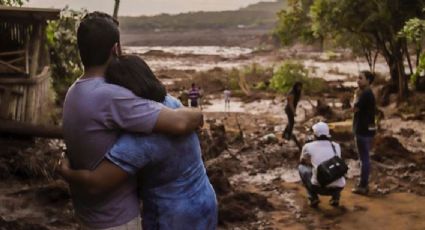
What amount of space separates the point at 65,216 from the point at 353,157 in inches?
242

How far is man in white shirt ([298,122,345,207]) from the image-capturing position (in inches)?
291

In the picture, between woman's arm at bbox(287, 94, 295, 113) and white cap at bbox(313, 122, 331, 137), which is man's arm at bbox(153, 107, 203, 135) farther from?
woman's arm at bbox(287, 94, 295, 113)

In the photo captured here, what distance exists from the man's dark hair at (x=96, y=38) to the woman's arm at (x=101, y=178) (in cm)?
41

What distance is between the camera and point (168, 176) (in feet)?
7.33

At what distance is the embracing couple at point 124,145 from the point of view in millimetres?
2168

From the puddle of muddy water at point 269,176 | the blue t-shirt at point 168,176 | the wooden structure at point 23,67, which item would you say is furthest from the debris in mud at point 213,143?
the blue t-shirt at point 168,176

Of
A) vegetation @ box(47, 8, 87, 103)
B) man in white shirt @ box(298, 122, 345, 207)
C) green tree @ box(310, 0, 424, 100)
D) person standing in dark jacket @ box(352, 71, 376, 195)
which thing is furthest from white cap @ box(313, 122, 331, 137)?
green tree @ box(310, 0, 424, 100)

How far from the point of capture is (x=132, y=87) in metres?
2.21

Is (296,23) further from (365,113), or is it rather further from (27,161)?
(27,161)

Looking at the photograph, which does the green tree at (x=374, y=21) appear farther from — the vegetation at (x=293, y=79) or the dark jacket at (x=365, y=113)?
the dark jacket at (x=365, y=113)

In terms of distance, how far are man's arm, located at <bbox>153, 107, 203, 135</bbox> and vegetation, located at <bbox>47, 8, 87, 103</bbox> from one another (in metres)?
14.9

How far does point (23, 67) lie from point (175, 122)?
32.0 feet

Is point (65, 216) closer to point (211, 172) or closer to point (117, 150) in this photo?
point (211, 172)

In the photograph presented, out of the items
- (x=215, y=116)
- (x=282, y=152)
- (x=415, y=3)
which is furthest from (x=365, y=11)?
(x=282, y=152)
